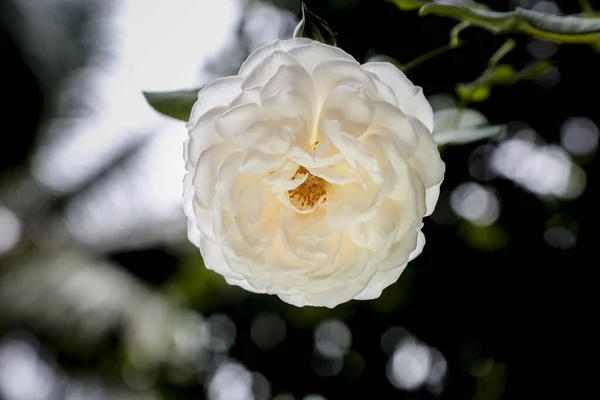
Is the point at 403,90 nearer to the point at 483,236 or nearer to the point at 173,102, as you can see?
the point at 173,102

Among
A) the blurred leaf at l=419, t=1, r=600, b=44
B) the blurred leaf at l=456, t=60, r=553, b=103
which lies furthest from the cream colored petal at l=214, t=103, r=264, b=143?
the blurred leaf at l=456, t=60, r=553, b=103

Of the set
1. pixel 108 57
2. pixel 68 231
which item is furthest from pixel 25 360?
pixel 108 57

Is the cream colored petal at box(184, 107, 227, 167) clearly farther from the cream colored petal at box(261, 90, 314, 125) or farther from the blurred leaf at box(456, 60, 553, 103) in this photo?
the blurred leaf at box(456, 60, 553, 103)

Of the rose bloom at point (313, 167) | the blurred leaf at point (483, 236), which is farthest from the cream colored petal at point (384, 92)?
the blurred leaf at point (483, 236)

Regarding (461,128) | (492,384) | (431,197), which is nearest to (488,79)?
(461,128)

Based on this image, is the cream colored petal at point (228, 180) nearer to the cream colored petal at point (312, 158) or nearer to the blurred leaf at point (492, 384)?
the cream colored petal at point (312, 158)

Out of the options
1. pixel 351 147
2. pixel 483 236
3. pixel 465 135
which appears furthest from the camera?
pixel 483 236
